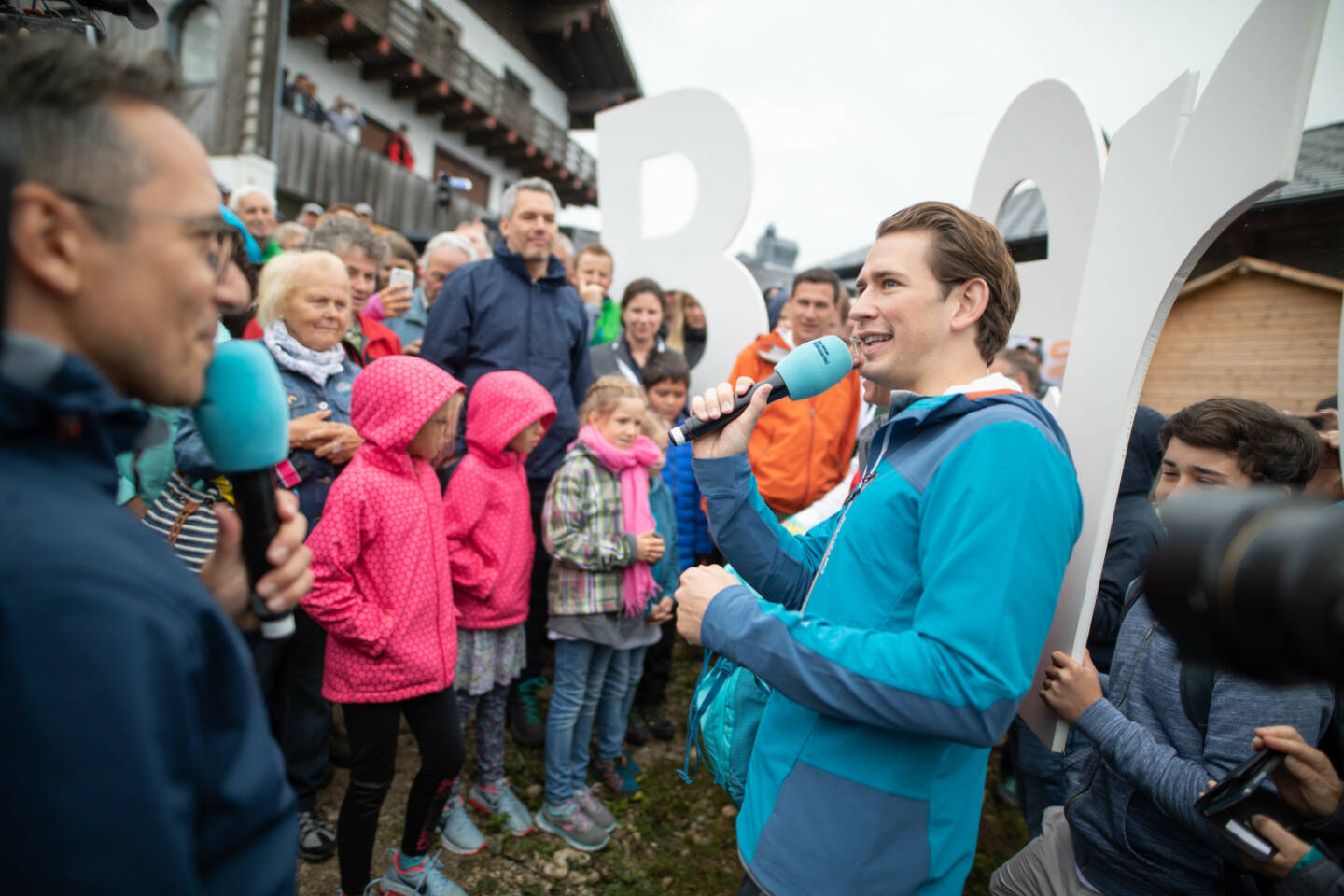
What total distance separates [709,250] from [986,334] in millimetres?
3376

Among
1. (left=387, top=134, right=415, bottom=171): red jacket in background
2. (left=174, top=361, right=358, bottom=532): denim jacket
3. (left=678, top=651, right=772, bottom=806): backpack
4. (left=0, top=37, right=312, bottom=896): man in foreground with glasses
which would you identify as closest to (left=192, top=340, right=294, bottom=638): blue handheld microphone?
(left=0, top=37, right=312, bottom=896): man in foreground with glasses

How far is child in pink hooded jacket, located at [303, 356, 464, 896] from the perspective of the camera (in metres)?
2.34

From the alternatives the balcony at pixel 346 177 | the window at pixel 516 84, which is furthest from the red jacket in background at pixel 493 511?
the window at pixel 516 84

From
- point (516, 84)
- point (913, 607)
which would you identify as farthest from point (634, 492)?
point (516, 84)

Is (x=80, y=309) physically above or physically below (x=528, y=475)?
above

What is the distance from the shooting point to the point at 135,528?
81 cm

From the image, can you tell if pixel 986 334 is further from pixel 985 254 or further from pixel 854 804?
pixel 854 804

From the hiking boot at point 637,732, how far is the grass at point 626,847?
0.07m

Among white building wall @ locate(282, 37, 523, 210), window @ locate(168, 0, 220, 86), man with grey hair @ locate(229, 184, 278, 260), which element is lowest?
man with grey hair @ locate(229, 184, 278, 260)

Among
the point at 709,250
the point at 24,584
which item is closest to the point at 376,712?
the point at 24,584

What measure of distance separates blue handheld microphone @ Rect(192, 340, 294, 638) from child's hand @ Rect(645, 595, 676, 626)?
2358 mm

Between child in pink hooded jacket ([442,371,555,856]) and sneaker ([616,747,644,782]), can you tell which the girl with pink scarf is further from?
sneaker ([616,747,644,782])

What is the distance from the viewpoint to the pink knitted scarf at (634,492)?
10.8ft

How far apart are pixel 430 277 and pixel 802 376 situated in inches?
160
